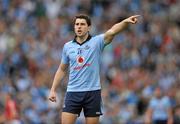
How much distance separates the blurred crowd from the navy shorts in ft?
18.2

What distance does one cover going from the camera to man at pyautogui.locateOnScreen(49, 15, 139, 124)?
47.1ft

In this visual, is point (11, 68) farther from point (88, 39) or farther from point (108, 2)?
point (88, 39)

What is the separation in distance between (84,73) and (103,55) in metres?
11.9

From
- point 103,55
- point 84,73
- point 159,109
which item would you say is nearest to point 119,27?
point 84,73

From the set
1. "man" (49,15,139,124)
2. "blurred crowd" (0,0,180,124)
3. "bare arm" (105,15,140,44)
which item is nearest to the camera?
"bare arm" (105,15,140,44)

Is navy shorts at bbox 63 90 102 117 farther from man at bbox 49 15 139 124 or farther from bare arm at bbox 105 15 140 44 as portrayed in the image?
bare arm at bbox 105 15 140 44

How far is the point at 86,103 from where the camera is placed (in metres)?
14.5

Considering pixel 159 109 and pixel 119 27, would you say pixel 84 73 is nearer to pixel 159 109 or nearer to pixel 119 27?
pixel 119 27

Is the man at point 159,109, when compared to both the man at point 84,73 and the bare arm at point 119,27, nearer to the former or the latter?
the man at point 84,73

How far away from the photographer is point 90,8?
28.8 m

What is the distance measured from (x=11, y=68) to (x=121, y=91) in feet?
10.8

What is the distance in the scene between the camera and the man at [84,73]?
14.3 metres

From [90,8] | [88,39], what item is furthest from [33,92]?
[88,39]

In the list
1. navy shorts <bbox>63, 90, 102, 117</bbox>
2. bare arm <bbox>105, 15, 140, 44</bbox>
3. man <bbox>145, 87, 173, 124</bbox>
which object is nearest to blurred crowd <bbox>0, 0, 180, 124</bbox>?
man <bbox>145, 87, 173, 124</bbox>
